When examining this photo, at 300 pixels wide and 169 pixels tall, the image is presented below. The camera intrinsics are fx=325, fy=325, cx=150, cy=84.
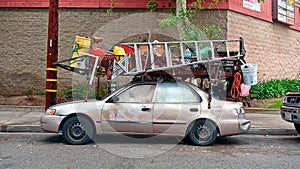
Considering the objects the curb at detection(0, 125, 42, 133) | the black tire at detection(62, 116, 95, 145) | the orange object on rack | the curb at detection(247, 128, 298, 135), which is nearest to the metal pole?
the curb at detection(0, 125, 42, 133)

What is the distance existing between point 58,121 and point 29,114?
459cm

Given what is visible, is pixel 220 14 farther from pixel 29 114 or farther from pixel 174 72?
pixel 29 114

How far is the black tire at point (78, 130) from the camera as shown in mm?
6730

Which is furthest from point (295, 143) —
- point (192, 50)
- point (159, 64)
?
point (159, 64)

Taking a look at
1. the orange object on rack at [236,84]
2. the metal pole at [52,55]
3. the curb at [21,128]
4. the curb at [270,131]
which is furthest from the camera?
the metal pole at [52,55]

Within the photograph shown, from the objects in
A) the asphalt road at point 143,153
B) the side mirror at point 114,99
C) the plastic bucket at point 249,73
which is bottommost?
the asphalt road at point 143,153

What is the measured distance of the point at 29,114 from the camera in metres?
10.8

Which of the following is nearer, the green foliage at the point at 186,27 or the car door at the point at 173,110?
the car door at the point at 173,110

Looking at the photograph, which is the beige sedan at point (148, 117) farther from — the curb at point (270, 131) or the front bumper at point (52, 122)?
the curb at point (270, 131)

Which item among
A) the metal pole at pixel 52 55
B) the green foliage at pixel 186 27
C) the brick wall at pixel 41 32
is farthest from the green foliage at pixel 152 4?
the metal pole at pixel 52 55

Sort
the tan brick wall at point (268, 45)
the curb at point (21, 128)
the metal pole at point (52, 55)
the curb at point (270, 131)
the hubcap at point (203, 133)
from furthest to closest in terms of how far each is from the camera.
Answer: the tan brick wall at point (268, 45), the metal pole at point (52, 55), the curb at point (270, 131), the curb at point (21, 128), the hubcap at point (203, 133)

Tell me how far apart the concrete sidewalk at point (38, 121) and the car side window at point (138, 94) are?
3005mm

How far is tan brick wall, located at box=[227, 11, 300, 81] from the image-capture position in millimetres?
14242

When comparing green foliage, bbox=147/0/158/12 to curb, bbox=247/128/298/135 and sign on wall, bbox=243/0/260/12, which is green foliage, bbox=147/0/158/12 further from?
curb, bbox=247/128/298/135
